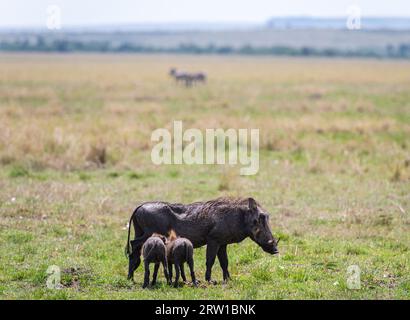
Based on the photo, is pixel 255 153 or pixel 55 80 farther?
pixel 55 80

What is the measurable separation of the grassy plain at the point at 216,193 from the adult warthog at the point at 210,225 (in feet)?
1.48

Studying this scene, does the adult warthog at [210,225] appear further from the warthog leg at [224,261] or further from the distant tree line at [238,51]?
the distant tree line at [238,51]

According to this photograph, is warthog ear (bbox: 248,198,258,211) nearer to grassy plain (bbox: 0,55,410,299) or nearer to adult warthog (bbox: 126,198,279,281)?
adult warthog (bbox: 126,198,279,281)

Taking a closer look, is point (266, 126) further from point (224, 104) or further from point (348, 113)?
point (224, 104)

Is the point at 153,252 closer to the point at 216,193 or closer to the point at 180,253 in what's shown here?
the point at 180,253

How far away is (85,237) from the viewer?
12070 millimetres

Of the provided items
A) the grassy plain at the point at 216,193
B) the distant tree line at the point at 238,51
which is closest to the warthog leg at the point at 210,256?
the grassy plain at the point at 216,193

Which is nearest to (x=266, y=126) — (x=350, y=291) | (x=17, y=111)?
(x=17, y=111)

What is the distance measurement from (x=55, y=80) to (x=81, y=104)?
1908cm

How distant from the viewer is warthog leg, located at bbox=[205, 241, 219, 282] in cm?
960

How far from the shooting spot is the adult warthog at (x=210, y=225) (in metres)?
9.72

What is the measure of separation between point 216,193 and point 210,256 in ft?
20.8
